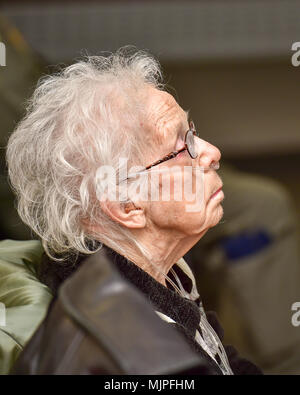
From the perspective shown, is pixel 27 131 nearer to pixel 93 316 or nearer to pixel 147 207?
pixel 147 207

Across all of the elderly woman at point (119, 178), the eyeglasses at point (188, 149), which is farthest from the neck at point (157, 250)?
the eyeglasses at point (188, 149)

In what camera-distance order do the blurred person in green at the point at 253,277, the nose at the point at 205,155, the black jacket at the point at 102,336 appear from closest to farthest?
the black jacket at the point at 102,336 → the nose at the point at 205,155 → the blurred person in green at the point at 253,277

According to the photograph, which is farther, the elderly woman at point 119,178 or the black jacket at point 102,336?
the elderly woman at point 119,178

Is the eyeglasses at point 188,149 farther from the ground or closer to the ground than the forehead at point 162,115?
closer to the ground

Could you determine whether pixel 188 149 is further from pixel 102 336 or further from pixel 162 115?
pixel 102 336

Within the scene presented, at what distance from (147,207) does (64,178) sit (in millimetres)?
167

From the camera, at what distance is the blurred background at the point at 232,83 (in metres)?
2.95

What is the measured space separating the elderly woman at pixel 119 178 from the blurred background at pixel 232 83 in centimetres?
130

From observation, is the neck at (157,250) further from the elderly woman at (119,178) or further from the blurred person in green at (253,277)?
the blurred person in green at (253,277)

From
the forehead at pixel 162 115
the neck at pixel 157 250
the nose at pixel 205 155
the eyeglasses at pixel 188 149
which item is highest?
the forehead at pixel 162 115

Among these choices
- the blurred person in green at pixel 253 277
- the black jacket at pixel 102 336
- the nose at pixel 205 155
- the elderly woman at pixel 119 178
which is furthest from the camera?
the blurred person in green at pixel 253 277

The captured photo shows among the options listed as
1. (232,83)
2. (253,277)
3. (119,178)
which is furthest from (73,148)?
(232,83)

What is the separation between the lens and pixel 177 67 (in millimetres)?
3812

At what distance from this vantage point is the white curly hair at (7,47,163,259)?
58.8 inches
